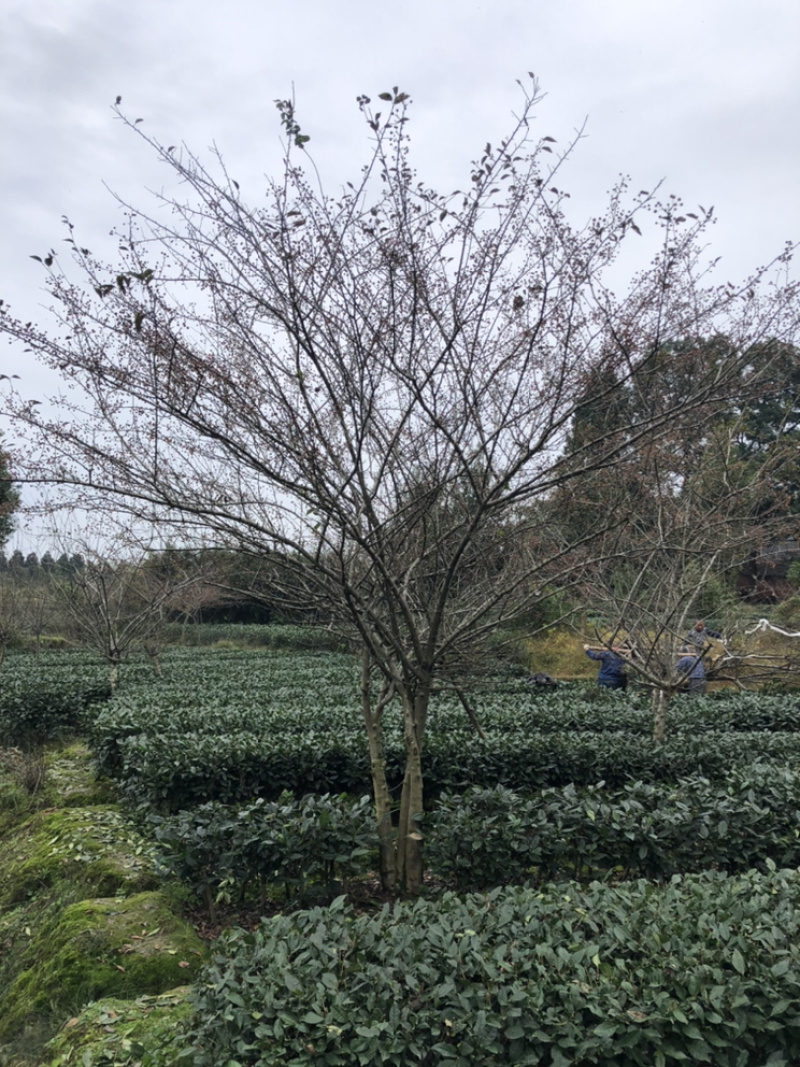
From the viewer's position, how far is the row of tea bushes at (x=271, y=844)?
13.4ft

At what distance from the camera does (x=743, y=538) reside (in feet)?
15.1

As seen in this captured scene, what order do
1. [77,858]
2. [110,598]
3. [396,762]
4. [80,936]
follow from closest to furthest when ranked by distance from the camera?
1. [80,936]
2. [77,858]
3. [396,762]
4. [110,598]

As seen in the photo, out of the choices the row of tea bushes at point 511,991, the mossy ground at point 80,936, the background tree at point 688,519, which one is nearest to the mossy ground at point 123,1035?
the mossy ground at point 80,936

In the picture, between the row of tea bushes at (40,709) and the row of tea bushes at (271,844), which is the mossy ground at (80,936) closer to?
the row of tea bushes at (271,844)

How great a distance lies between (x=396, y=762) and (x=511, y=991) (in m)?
4.45

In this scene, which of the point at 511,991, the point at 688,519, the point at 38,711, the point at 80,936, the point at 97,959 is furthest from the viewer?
the point at 38,711

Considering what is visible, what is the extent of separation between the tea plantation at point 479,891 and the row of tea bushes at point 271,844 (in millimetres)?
14

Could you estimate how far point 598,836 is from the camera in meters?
4.23

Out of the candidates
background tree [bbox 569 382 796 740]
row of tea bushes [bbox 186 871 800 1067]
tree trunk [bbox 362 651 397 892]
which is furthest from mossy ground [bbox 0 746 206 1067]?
background tree [bbox 569 382 796 740]

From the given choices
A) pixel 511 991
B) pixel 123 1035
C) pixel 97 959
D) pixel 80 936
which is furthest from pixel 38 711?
pixel 511 991

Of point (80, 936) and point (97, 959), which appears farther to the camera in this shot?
point (80, 936)

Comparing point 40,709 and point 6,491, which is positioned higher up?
point 6,491

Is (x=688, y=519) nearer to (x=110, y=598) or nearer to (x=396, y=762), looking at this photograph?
(x=396, y=762)

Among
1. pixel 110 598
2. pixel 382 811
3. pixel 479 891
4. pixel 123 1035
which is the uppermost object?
pixel 110 598
